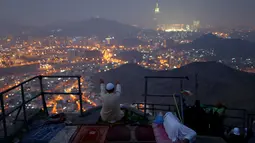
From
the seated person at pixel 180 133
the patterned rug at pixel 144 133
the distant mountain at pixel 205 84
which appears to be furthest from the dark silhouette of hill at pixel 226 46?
the seated person at pixel 180 133

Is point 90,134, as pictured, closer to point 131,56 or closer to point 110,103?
point 110,103

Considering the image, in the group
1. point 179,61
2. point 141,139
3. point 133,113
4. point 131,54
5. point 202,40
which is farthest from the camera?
point 202,40

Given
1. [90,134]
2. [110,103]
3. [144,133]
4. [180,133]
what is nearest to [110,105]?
[110,103]

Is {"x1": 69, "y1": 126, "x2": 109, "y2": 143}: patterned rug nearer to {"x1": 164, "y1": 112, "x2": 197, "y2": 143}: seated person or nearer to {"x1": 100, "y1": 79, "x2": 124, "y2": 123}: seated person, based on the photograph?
{"x1": 100, "y1": 79, "x2": 124, "y2": 123}: seated person

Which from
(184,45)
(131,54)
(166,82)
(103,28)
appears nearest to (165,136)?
(166,82)

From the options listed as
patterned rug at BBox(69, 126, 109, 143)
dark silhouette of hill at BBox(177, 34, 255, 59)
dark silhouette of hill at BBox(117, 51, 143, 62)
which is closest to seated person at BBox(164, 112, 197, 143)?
patterned rug at BBox(69, 126, 109, 143)

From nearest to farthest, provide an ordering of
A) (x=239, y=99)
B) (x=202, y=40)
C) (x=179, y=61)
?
(x=239, y=99)
(x=179, y=61)
(x=202, y=40)

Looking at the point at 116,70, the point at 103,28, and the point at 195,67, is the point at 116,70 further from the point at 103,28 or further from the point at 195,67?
the point at 103,28
